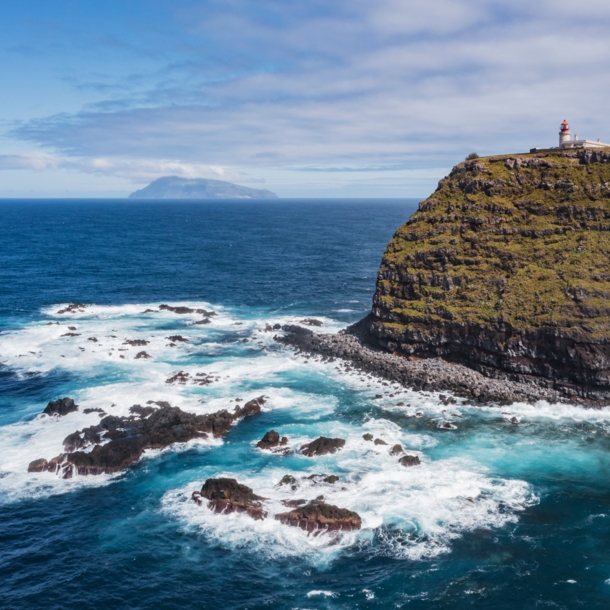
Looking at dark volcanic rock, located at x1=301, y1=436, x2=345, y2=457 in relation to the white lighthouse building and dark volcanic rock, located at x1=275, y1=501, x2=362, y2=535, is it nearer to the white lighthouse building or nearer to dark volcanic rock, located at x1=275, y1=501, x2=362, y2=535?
dark volcanic rock, located at x1=275, y1=501, x2=362, y2=535

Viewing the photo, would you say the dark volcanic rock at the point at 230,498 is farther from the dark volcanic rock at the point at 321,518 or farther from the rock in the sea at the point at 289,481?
the rock in the sea at the point at 289,481

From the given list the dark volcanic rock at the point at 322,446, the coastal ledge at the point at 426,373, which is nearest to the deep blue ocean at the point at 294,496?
the dark volcanic rock at the point at 322,446

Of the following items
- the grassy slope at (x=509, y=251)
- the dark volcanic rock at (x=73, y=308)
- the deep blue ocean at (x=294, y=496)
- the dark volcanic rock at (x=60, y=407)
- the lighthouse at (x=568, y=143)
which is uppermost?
the lighthouse at (x=568, y=143)

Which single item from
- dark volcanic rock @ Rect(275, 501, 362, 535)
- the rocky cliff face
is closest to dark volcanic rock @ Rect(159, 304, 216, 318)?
the rocky cliff face

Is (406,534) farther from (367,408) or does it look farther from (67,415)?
(67,415)

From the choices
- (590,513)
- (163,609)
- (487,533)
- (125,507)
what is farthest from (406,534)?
(125,507)

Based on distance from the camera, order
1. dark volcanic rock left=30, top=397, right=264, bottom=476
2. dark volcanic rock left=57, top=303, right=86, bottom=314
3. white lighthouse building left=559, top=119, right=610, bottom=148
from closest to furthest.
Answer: dark volcanic rock left=30, top=397, right=264, bottom=476
white lighthouse building left=559, top=119, right=610, bottom=148
dark volcanic rock left=57, top=303, right=86, bottom=314
